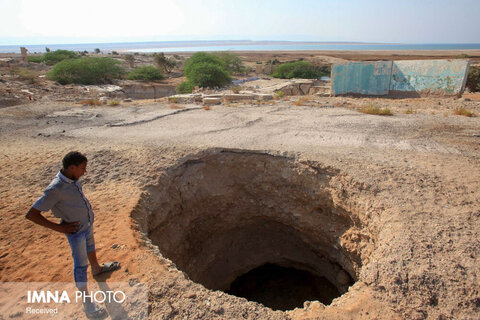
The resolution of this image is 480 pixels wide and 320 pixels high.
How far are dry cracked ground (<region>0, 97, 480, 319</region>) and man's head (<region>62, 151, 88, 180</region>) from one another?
1.20 metres

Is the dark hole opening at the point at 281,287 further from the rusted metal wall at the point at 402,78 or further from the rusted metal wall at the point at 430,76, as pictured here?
the rusted metal wall at the point at 430,76

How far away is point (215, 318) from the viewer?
274 cm

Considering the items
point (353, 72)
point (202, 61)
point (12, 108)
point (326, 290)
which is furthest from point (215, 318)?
point (202, 61)

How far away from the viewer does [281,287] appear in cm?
→ 743

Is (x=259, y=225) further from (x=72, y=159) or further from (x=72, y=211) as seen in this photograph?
(x=72, y=159)

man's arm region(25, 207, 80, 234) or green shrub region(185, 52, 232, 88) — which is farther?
green shrub region(185, 52, 232, 88)

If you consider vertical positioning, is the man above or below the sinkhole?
above

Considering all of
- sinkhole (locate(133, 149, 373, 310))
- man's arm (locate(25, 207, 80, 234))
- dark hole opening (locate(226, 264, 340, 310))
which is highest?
man's arm (locate(25, 207, 80, 234))

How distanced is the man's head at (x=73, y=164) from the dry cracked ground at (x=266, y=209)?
1.20 metres

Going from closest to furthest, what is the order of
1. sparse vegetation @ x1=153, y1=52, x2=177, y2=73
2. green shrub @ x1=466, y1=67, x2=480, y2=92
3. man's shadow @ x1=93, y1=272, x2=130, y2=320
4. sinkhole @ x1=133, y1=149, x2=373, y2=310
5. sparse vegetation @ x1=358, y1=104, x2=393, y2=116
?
man's shadow @ x1=93, y1=272, x2=130, y2=320
sinkhole @ x1=133, y1=149, x2=373, y2=310
sparse vegetation @ x1=358, y1=104, x2=393, y2=116
green shrub @ x1=466, y1=67, x2=480, y2=92
sparse vegetation @ x1=153, y1=52, x2=177, y2=73

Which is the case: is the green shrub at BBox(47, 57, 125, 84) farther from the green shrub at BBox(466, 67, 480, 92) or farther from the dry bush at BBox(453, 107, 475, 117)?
the green shrub at BBox(466, 67, 480, 92)

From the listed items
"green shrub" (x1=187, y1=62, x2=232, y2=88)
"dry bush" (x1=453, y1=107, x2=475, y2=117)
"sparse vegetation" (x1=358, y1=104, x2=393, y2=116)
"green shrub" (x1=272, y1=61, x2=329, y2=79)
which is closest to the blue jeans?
"sparse vegetation" (x1=358, y1=104, x2=393, y2=116)

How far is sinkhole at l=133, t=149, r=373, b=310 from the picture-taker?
5125 millimetres

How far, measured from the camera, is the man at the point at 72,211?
8.59 ft
